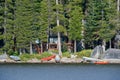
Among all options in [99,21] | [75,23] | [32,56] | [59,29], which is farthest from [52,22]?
[99,21]

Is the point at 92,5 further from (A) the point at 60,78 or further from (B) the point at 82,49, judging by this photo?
(A) the point at 60,78

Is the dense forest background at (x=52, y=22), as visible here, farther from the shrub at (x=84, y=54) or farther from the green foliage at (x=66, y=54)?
the shrub at (x=84, y=54)

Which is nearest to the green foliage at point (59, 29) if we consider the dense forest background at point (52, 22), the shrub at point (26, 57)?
the dense forest background at point (52, 22)

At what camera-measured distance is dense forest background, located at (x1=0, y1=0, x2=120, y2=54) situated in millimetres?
60875

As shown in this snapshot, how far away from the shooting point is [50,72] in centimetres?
4059

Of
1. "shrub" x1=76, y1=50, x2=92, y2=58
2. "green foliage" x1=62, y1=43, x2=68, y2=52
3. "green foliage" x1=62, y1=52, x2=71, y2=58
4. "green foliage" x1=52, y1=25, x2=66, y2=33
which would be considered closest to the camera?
"shrub" x1=76, y1=50, x2=92, y2=58

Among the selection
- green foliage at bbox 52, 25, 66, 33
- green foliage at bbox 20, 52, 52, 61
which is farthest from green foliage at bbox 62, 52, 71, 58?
green foliage at bbox 52, 25, 66, 33

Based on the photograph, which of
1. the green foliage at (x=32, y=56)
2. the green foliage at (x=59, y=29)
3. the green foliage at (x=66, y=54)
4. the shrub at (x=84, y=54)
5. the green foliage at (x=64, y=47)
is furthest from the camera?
the green foliage at (x=64, y=47)

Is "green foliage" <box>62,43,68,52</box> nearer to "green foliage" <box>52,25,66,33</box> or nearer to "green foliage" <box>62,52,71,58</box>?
"green foliage" <box>52,25,66,33</box>

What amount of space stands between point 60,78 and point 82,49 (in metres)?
28.7

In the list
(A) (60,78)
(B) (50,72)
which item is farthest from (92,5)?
(A) (60,78)

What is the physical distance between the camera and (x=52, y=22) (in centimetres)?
6188

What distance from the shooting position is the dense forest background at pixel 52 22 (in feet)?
200

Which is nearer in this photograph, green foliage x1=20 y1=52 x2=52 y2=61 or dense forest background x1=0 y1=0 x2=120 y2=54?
green foliage x1=20 y1=52 x2=52 y2=61
